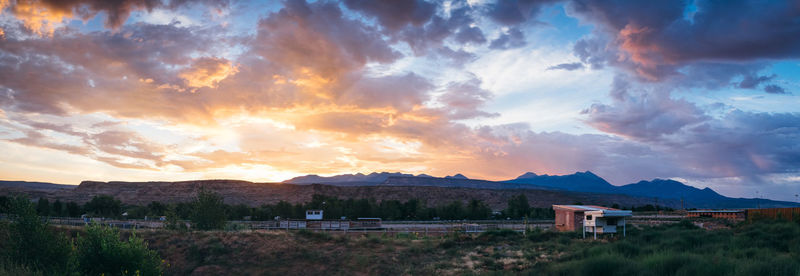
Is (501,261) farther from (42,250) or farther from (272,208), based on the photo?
A: (272,208)

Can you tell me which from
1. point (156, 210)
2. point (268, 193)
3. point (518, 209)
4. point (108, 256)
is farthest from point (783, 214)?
point (268, 193)

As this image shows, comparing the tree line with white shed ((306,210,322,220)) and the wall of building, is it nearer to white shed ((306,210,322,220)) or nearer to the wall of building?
white shed ((306,210,322,220))

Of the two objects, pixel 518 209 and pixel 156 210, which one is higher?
pixel 518 209

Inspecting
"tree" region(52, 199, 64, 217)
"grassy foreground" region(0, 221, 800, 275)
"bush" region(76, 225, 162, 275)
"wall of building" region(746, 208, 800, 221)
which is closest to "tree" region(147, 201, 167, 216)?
"tree" region(52, 199, 64, 217)

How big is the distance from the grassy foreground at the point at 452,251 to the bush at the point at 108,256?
49.6 feet

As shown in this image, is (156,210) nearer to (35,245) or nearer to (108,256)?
(35,245)

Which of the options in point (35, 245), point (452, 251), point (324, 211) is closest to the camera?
point (35, 245)

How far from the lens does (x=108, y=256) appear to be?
17.1m

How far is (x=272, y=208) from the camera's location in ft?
272

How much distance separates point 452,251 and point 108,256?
23.4 m

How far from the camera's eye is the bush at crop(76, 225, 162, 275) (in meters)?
17.0

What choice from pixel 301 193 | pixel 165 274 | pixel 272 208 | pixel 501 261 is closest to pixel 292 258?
pixel 165 274

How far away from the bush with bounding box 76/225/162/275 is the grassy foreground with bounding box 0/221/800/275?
15.1 metres

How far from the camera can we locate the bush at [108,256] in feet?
55.9
